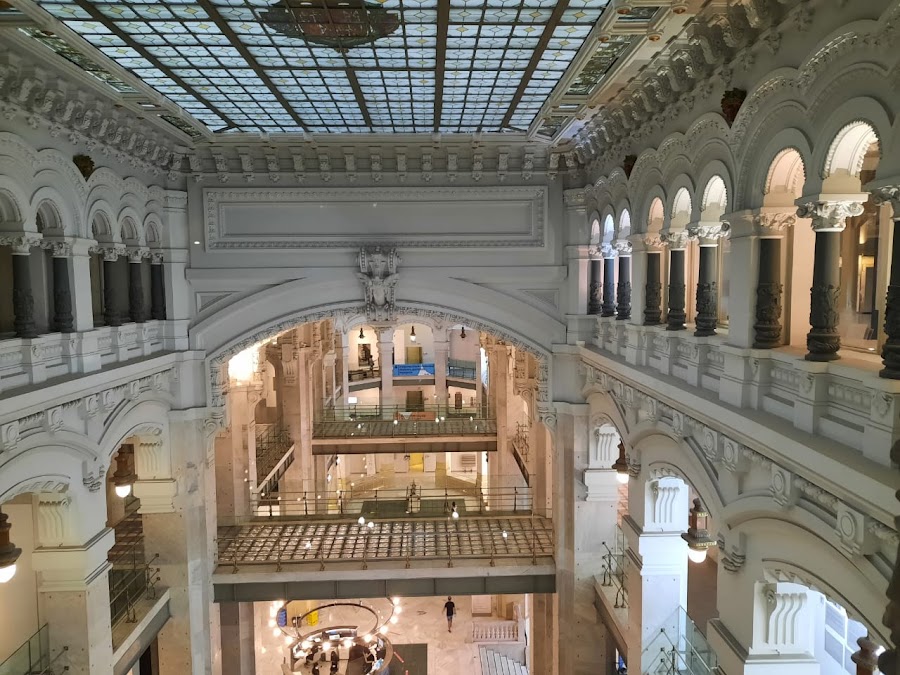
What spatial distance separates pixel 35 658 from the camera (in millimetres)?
8133

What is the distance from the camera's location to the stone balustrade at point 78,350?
22.9 ft

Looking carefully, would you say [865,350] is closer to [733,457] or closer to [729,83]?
[733,457]

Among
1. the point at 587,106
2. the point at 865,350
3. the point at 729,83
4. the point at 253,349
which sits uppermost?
the point at 587,106

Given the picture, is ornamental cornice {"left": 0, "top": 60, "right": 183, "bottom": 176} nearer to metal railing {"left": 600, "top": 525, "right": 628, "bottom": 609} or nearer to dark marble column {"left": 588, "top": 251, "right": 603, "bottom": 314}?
dark marble column {"left": 588, "top": 251, "right": 603, "bottom": 314}

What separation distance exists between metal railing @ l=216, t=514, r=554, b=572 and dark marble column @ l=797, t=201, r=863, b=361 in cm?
881

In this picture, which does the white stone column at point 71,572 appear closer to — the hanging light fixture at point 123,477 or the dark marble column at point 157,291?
the hanging light fixture at point 123,477

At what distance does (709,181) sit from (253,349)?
38.4 feet

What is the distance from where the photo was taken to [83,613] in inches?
327

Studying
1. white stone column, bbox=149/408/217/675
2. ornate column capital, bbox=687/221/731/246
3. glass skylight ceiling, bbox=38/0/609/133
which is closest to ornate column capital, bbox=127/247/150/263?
glass skylight ceiling, bbox=38/0/609/133

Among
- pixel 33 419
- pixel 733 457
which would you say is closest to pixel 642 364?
pixel 733 457

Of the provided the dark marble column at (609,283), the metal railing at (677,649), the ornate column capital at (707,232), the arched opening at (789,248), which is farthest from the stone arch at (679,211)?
the metal railing at (677,649)

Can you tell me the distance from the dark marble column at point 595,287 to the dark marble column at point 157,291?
7480 millimetres

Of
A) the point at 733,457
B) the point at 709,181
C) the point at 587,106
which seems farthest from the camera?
the point at 587,106

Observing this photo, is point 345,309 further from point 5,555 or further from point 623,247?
point 5,555
